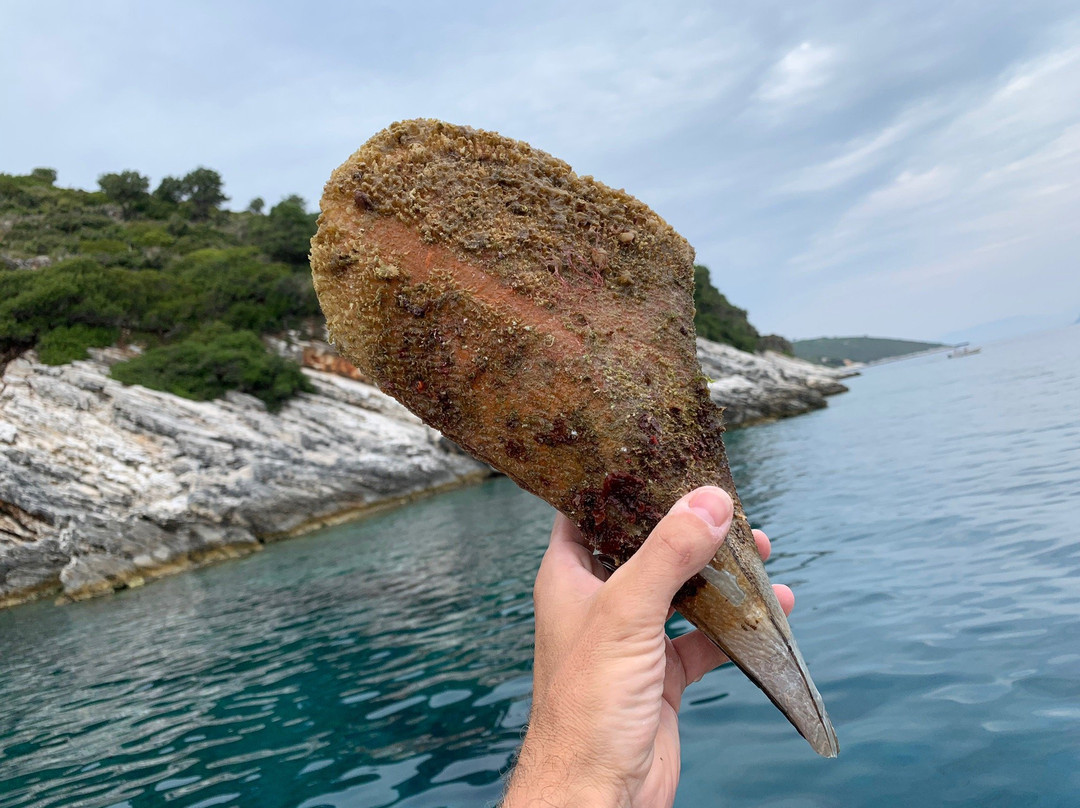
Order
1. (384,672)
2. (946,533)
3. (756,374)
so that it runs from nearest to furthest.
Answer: (384,672) < (946,533) < (756,374)

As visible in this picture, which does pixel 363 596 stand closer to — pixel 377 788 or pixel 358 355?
pixel 377 788

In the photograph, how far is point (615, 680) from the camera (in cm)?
208

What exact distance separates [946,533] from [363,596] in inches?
408

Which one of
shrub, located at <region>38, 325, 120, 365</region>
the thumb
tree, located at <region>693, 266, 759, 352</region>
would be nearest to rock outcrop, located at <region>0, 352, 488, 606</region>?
shrub, located at <region>38, 325, 120, 365</region>

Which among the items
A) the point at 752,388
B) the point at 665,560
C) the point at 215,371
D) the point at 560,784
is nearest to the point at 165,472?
the point at 215,371

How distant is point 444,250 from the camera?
2.61m

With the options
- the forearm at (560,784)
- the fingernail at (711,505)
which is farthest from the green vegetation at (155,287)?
the forearm at (560,784)

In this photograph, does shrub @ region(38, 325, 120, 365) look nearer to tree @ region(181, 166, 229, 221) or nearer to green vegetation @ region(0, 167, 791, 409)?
green vegetation @ region(0, 167, 791, 409)

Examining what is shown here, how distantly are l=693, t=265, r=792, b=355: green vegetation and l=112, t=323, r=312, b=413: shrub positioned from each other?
3207 cm

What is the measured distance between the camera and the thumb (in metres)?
2.01

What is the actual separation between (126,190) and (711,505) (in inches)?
3042

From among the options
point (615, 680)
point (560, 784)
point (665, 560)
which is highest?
point (665, 560)

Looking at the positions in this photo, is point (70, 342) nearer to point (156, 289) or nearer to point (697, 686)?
point (156, 289)

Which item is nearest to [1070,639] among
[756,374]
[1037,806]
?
[1037,806]
